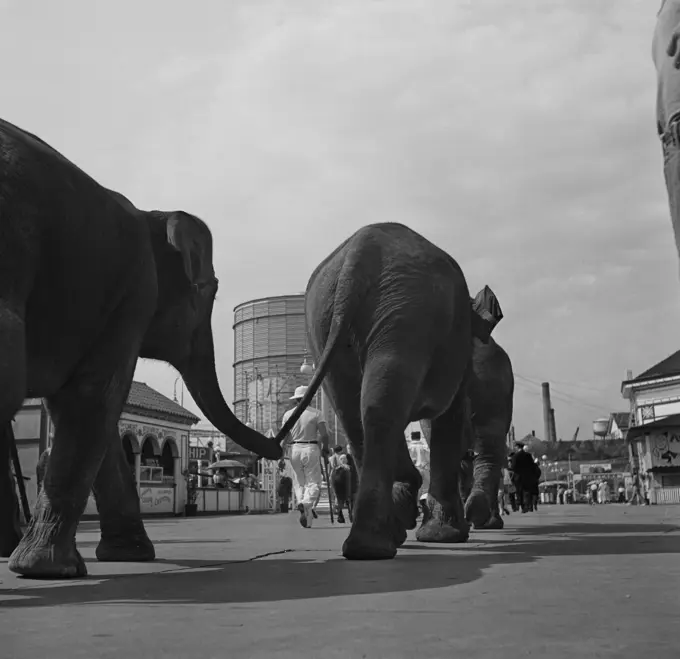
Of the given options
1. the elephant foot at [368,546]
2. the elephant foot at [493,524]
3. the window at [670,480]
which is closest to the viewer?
the elephant foot at [368,546]

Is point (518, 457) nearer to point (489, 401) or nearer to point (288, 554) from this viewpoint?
point (489, 401)

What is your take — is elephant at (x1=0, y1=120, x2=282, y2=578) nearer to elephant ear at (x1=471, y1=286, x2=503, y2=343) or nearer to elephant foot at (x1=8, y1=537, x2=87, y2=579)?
elephant foot at (x1=8, y1=537, x2=87, y2=579)

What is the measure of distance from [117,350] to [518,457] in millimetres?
16622

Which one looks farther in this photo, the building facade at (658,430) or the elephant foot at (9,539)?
the building facade at (658,430)

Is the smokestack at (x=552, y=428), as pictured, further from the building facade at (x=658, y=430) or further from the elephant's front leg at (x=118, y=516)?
the elephant's front leg at (x=118, y=516)

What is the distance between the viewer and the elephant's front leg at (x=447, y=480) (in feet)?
21.1

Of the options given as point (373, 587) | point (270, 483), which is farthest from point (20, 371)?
point (270, 483)

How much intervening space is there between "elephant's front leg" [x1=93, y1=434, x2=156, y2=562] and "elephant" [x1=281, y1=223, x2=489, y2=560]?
1075mm

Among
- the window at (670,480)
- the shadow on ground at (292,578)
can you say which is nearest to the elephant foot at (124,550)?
the shadow on ground at (292,578)

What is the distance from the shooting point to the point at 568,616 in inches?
103

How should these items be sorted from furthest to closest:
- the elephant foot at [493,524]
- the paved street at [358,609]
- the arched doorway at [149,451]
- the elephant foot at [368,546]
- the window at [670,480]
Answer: the window at [670,480] → the arched doorway at [149,451] → the elephant foot at [493,524] → the elephant foot at [368,546] → the paved street at [358,609]

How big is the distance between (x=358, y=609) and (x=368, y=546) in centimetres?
203

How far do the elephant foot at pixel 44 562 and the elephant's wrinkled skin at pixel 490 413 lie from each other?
228 inches

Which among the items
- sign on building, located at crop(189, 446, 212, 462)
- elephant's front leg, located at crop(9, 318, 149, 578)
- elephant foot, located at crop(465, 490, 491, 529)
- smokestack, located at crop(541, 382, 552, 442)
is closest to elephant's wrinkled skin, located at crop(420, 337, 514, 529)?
elephant foot, located at crop(465, 490, 491, 529)
